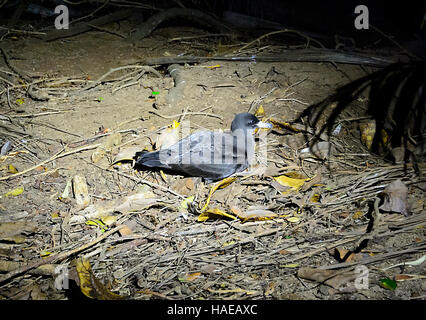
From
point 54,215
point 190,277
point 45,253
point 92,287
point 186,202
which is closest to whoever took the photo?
point 92,287

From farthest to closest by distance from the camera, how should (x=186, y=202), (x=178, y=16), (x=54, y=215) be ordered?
(x=178, y=16) < (x=186, y=202) < (x=54, y=215)

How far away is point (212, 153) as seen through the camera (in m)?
3.58

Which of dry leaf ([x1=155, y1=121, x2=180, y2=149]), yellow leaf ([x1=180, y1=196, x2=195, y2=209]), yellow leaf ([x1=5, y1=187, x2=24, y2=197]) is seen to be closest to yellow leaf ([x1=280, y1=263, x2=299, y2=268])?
yellow leaf ([x1=180, y1=196, x2=195, y2=209])

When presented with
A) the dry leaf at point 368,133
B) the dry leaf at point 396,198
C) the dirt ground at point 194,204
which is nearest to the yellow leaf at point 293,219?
the dirt ground at point 194,204

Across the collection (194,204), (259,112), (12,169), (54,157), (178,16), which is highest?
(178,16)

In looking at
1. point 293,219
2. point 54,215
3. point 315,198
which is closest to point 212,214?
point 293,219

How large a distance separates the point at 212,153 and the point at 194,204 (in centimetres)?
70

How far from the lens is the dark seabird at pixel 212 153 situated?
3.40 meters

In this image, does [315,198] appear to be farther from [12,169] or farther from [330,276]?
[12,169]

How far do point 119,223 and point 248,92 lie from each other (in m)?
2.32

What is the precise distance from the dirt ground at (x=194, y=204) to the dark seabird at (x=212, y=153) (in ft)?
0.56

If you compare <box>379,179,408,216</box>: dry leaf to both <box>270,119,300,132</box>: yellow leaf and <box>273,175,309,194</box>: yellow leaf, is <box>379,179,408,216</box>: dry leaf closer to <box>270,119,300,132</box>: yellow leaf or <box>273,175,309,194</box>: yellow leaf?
<box>273,175,309,194</box>: yellow leaf

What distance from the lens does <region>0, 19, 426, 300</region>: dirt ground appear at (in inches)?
97.0
